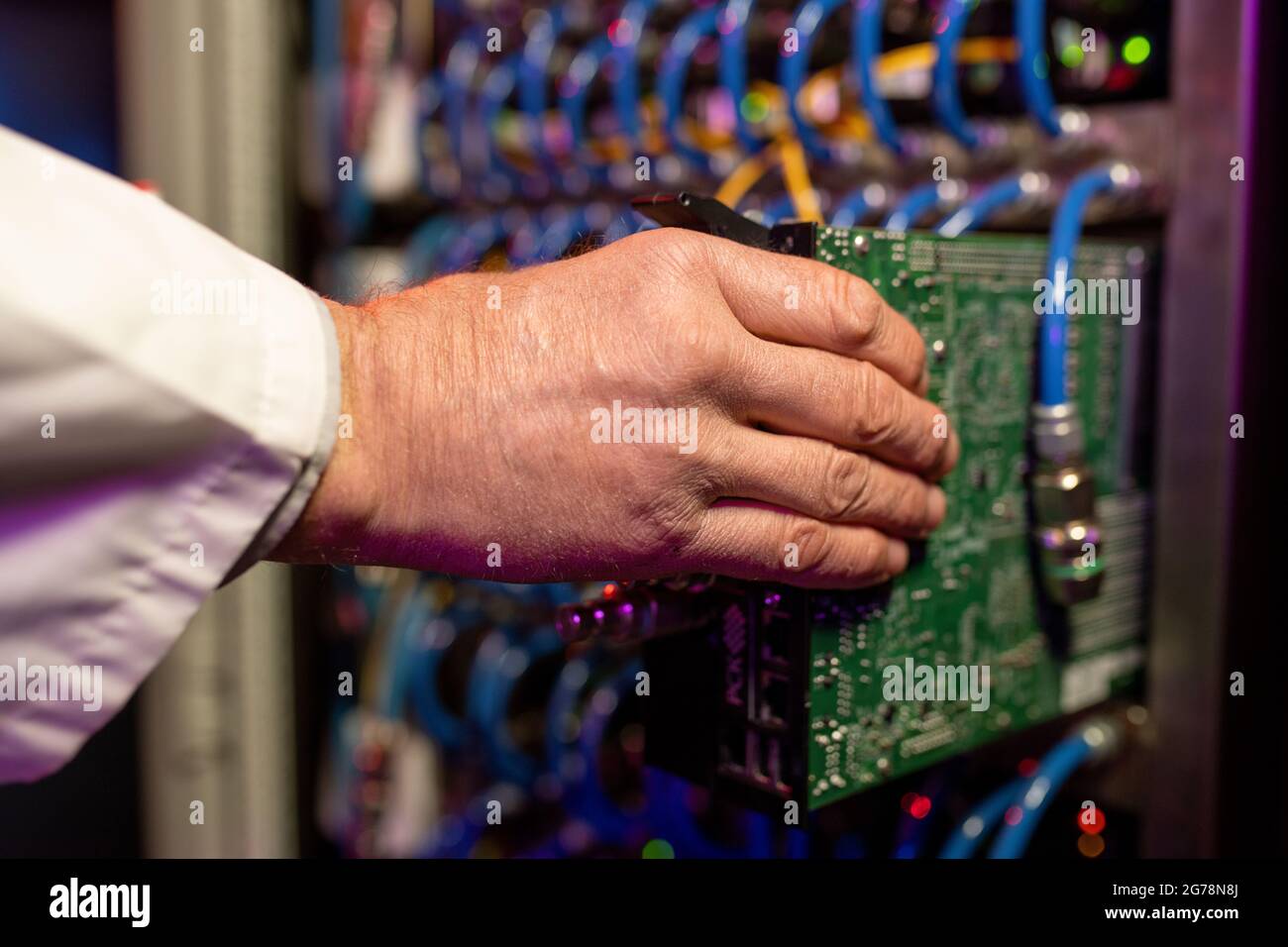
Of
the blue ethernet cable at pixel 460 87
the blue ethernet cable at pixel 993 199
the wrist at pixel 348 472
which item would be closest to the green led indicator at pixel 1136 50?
the blue ethernet cable at pixel 993 199

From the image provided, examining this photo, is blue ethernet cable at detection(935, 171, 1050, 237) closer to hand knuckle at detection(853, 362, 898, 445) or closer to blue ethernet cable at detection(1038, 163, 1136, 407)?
blue ethernet cable at detection(1038, 163, 1136, 407)

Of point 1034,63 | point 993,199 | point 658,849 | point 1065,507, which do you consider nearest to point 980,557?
point 1065,507

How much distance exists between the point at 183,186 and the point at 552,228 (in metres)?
0.53

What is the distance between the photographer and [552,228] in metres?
1.56

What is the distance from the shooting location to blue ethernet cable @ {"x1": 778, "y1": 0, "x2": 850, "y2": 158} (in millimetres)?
1136

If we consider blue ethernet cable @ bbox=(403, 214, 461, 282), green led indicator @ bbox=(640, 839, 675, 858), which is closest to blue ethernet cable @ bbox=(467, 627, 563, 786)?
green led indicator @ bbox=(640, 839, 675, 858)

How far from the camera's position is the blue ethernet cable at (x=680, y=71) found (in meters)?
1.28

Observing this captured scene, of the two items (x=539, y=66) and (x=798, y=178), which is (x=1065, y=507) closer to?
(x=798, y=178)

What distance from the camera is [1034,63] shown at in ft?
3.31

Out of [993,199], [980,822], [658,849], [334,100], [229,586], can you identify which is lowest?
[658,849]

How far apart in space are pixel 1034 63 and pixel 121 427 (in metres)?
0.88

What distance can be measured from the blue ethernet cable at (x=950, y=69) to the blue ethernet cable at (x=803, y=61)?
0.15 m

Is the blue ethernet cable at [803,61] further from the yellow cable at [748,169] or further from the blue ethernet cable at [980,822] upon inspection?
the blue ethernet cable at [980,822]
